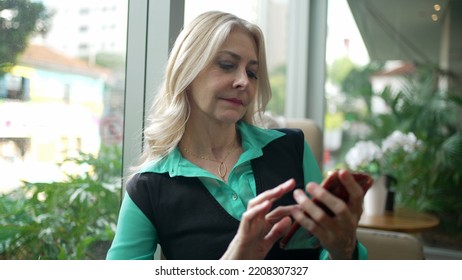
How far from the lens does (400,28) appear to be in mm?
2646

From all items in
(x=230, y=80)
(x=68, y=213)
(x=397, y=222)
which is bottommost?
(x=397, y=222)

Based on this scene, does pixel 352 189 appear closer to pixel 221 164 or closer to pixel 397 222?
pixel 221 164

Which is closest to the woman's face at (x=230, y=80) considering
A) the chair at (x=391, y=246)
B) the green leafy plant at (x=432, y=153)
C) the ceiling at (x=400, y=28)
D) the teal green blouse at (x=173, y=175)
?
the teal green blouse at (x=173, y=175)

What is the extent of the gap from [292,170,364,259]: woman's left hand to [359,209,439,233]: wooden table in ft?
3.62

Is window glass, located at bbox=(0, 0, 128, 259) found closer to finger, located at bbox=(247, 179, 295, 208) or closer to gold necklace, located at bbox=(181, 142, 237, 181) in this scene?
gold necklace, located at bbox=(181, 142, 237, 181)

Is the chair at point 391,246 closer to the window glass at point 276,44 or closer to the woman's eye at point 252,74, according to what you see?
the woman's eye at point 252,74

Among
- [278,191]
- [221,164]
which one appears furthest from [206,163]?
[278,191]

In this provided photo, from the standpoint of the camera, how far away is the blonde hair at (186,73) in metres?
0.92

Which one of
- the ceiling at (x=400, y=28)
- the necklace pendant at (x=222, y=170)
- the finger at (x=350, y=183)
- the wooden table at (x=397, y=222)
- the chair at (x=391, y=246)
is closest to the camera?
the finger at (x=350, y=183)

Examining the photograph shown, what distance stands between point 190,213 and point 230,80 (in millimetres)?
287

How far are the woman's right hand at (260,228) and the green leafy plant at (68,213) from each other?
416 mm

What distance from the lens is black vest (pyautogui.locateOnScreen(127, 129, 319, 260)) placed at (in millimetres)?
915
